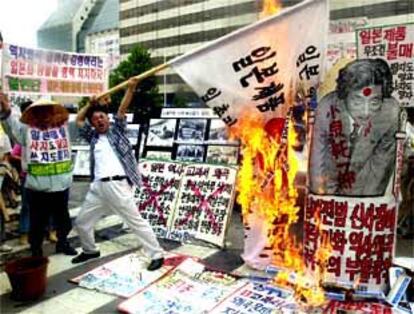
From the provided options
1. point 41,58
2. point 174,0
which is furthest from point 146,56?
point 41,58

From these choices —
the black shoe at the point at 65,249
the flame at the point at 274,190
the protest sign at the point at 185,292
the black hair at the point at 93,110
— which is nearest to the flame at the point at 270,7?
the flame at the point at 274,190

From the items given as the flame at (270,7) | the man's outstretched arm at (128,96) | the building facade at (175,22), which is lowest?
the man's outstretched arm at (128,96)

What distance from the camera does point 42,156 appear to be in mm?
5625

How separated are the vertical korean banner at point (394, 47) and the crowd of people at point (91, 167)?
2.97 metres

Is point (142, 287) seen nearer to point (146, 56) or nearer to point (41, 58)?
point (41, 58)

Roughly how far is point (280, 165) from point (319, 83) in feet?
3.78

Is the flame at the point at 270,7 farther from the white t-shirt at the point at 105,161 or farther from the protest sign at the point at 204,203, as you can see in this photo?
the protest sign at the point at 204,203

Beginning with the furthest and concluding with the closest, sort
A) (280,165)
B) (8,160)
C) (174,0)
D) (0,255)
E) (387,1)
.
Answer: (174,0)
(387,1)
(8,160)
(0,255)
(280,165)

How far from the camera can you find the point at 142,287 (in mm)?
4949

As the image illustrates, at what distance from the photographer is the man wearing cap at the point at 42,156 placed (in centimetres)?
560

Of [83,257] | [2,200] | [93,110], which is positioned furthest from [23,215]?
[93,110]

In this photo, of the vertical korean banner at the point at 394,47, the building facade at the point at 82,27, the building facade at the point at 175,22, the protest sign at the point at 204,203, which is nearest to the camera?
the vertical korean banner at the point at 394,47

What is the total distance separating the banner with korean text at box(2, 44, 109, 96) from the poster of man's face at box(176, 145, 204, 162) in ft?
7.07

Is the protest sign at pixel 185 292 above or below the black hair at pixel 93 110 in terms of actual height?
below
